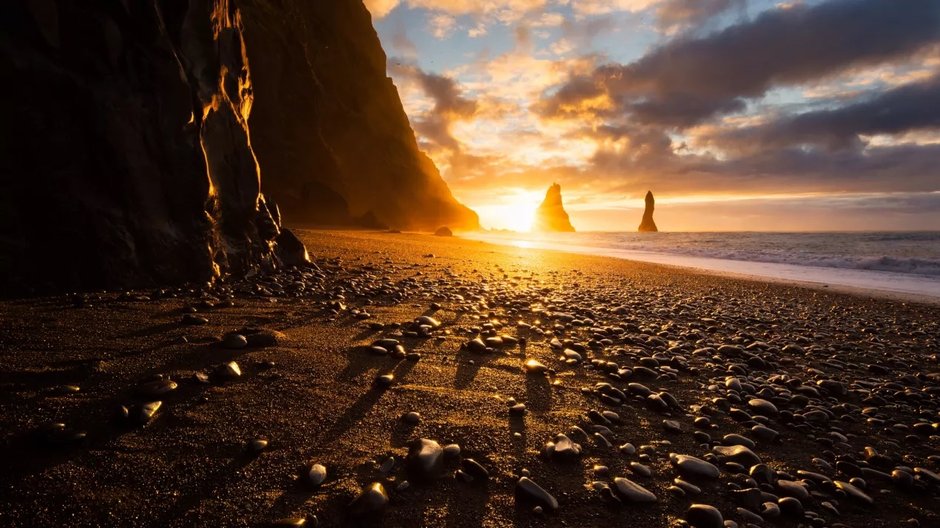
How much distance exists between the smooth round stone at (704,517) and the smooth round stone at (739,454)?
30.8 inches

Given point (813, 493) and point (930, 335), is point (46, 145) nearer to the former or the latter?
point (813, 493)

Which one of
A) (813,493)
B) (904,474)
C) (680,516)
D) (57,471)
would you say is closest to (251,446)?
(57,471)

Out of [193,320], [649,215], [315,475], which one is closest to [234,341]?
[193,320]

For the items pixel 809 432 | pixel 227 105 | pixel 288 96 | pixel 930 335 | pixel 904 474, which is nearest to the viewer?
pixel 904 474

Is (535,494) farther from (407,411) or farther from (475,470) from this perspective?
(407,411)

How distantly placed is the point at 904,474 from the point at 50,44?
10028 mm

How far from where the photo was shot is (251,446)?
236 centimetres

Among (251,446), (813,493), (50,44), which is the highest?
(50,44)

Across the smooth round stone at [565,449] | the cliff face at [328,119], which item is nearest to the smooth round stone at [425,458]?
the smooth round stone at [565,449]

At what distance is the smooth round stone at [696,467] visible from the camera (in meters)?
2.61

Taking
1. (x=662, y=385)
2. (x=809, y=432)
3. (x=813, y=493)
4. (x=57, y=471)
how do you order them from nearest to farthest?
1. (x=57, y=471)
2. (x=813, y=493)
3. (x=809, y=432)
4. (x=662, y=385)

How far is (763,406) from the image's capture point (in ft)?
12.3

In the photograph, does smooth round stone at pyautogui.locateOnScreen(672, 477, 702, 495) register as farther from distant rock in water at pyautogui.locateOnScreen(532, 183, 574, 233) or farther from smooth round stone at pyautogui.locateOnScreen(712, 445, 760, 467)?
distant rock in water at pyautogui.locateOnScreen(532, 183, 574, 233)

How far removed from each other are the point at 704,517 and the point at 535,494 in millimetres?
940
